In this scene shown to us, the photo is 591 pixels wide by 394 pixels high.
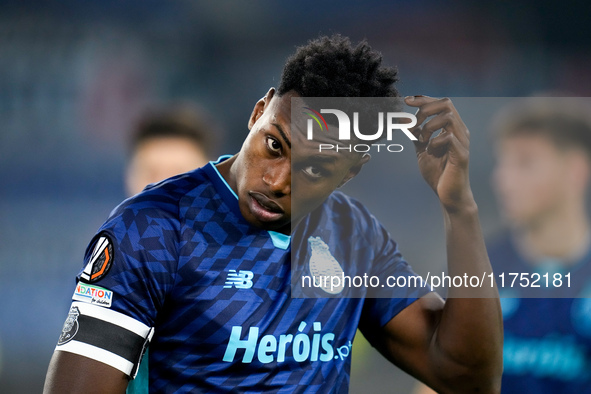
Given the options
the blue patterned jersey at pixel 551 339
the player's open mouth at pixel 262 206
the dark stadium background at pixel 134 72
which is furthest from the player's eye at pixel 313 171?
the dark stadium background at pixel 134 72

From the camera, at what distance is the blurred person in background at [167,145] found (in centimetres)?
427

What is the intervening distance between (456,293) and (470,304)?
48 mm

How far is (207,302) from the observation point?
5.19ft

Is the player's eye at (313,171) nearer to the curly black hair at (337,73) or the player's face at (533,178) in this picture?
the curly black hair at (337,73)

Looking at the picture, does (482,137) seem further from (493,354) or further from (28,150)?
(28,150)

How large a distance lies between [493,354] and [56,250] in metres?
4.42

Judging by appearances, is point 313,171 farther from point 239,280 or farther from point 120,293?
point 120,293

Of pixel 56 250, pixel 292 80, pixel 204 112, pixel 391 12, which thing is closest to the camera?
pixel 292 80

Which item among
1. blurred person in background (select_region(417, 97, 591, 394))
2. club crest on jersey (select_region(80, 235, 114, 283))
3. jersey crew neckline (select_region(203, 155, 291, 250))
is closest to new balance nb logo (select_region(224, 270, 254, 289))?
jersey crew neckline (select_region(203, 155, 291, 250))

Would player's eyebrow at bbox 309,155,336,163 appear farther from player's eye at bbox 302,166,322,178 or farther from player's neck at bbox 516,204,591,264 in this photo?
player's neck at bbox 516,204,591,264

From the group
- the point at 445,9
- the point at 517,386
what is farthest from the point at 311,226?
the point at 445,9

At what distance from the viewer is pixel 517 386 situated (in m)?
2.85

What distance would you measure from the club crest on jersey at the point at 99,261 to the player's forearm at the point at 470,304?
3.02ft

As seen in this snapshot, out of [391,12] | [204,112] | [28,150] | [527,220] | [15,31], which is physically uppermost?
[391,12]
